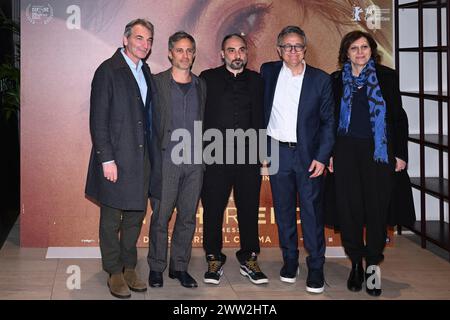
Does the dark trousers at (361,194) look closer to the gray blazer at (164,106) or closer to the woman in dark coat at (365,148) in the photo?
the woman in dark coat at (365,148)

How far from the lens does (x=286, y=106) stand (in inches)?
193

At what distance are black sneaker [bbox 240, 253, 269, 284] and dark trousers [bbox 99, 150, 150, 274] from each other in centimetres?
79

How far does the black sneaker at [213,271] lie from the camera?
5055 millimetres

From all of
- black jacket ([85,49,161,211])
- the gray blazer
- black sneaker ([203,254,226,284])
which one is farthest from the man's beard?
black sneaker ([203,254,226,284])

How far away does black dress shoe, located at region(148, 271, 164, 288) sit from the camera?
4910 millimetres

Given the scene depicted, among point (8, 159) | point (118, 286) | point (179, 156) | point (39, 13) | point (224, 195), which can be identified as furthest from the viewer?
point (8, 159)

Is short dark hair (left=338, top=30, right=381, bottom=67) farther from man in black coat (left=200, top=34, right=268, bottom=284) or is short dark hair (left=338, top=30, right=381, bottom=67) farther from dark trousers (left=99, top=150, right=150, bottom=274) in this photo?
dark trousers (left=99, top=150, right=150, bottom=274)

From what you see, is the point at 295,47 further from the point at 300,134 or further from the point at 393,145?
the point at 393,145

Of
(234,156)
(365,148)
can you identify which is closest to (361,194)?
(365,148)

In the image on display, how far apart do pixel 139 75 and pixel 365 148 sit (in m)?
1.50

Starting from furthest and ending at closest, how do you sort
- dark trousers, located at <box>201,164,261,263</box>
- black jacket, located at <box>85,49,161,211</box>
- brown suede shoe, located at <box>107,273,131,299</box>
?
dark trousers, located at <box>201,164,261,263</box>
brown suede shoe, located at <box>107,273,131,299</box>
black jacket, located at <box>85,49,161,211</box>

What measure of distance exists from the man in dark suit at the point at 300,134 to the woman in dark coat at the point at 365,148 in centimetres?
11

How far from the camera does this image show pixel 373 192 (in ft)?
15.9

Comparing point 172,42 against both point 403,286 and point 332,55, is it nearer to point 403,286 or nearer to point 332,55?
point 332,55
